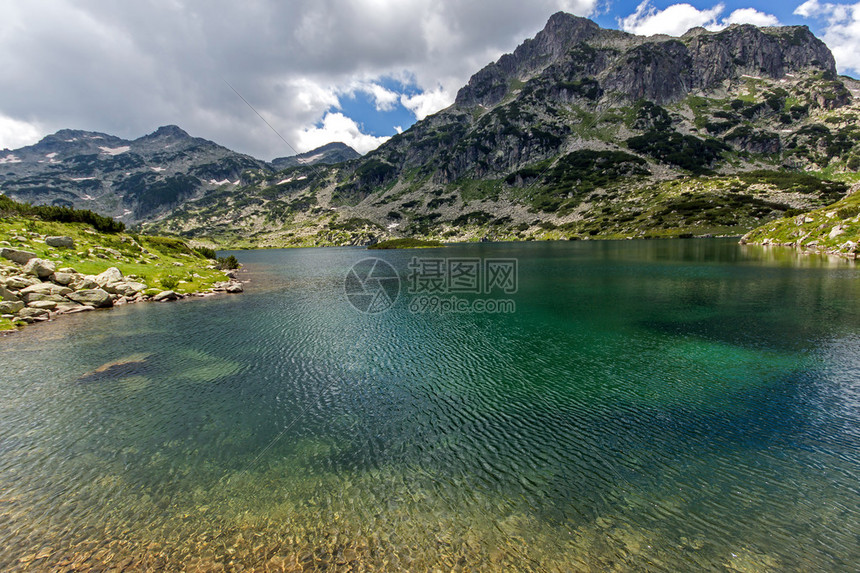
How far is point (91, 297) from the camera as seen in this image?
47531 millimetres

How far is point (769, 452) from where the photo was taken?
16.8 m

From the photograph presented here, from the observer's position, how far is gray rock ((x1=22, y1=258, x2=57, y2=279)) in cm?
4497

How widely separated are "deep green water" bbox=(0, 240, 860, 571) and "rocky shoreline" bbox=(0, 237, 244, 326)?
689cm

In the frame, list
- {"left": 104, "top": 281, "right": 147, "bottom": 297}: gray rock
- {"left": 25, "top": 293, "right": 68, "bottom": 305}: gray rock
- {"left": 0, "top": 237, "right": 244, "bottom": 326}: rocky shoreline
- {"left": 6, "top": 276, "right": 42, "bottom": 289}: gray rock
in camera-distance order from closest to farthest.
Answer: {"left": 0, "top": 237, "right": 244, "bottom": 326}: rocky shoreline < {"left": 6, "top": 276, "right": 42, "bottom": 289}: gray rock < {"left": 25, "top": 293, "right": 68, "bottom": 305}: gray rock < {"left": 104, "top": 281, "right": 147, "bottom": 297}: gray rock

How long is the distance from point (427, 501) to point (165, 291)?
2454 inches

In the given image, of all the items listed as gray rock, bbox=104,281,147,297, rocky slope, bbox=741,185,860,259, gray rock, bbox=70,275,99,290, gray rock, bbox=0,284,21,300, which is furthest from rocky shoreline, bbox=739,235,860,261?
gray rock, bbox=0,284,21,300

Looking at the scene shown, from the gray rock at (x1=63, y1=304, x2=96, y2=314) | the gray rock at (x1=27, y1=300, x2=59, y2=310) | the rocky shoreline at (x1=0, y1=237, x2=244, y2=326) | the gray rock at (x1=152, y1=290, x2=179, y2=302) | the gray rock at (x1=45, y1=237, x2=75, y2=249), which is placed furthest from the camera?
the gray rock at (x1=45, y1=237, x2=75, y2=249)

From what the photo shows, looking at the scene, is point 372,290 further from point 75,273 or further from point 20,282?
point 20,282

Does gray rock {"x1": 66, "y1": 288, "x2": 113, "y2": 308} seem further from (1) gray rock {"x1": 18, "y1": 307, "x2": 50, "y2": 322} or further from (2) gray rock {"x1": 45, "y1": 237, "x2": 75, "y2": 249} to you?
(2) gray rock {"x1": 45, "y1": 237, "x2": 75, "y2": 249}

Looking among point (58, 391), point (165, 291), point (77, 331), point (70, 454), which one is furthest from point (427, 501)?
point (165, 291)

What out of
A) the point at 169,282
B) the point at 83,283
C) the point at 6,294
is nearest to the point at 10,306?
the point at 6,294

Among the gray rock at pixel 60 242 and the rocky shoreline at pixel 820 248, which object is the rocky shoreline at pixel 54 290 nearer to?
the gray rock at pixel 60 242

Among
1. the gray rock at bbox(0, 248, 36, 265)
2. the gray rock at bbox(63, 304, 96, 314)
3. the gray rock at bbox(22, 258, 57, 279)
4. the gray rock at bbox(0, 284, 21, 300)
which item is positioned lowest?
the gray rock at bbox(63, 304, 96, 314)

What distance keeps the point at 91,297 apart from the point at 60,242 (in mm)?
19563
